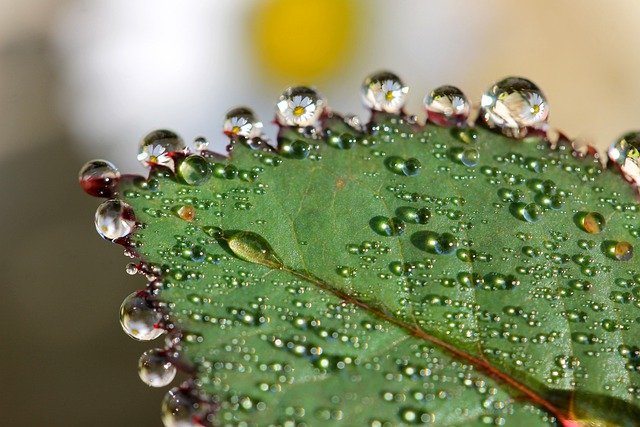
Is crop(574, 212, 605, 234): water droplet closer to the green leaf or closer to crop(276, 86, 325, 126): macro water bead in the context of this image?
the green leaf

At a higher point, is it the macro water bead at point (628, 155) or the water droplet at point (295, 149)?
the macro water bead at point (628, 155)

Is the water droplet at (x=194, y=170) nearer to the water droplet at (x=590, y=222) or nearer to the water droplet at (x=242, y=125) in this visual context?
the water droplet at (x=242, y=125)

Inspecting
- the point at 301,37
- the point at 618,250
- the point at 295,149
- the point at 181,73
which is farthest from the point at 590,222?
the point at 181,73

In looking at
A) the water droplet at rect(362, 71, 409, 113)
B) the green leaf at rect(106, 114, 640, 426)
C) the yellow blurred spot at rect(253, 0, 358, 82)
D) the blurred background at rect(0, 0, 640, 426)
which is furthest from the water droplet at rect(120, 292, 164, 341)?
the yellow blurred spot at rect(253, 0, 358, 82)

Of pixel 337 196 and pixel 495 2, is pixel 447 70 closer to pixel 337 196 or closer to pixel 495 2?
pixel 495 2

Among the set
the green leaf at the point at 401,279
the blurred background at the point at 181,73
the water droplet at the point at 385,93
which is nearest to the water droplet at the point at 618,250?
the green leaf at the point at 401,279

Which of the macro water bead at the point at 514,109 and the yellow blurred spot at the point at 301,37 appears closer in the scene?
the macro water bead at the point at 514,109
